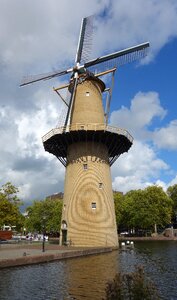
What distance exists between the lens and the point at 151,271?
1775 cm

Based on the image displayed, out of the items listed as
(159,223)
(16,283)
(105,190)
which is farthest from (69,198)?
(159,223)

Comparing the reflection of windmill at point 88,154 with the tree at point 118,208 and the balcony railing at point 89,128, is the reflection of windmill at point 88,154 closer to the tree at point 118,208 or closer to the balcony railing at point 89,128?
the balcony railing at point 89,128

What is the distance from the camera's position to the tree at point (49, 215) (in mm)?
70250

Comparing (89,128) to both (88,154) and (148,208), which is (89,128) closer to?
(88,154)

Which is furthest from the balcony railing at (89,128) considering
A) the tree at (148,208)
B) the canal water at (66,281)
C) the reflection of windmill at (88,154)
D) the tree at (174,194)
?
the tree at (174,194)

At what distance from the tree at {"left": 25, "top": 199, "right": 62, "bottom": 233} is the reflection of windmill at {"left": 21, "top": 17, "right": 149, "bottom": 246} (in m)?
35.0

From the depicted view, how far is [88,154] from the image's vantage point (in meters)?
34.1

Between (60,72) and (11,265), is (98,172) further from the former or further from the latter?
(11,265)

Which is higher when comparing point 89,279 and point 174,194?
point 174,194

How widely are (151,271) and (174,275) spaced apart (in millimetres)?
1625

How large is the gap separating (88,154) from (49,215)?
3984 centimetres

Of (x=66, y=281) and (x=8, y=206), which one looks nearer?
(x=66, y=281)

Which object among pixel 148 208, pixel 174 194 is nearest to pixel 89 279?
pixel 148 208

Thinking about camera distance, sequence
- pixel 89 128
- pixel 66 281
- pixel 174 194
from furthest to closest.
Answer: pixel 174 194 < pixel 89 128 < pixel 66 281
